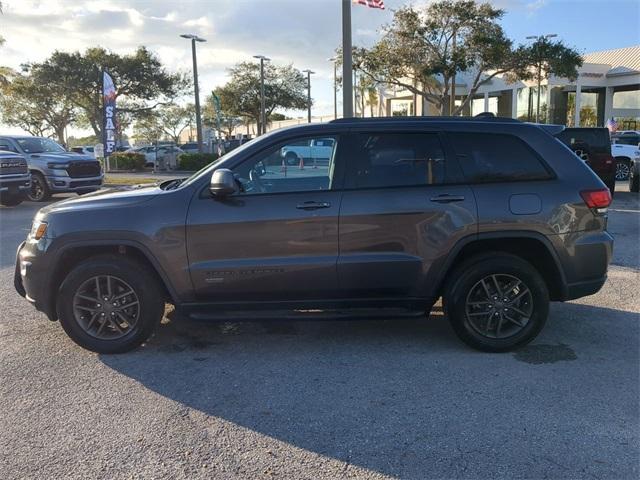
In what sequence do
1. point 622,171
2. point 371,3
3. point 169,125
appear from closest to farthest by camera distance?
point 371,3 → point 622,171 → point 169,125

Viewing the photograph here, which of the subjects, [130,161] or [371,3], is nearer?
[371,3]

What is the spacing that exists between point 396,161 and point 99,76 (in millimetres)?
45142

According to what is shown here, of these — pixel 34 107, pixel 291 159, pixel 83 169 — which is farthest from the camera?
pixel 34 107

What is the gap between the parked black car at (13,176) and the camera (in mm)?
13742

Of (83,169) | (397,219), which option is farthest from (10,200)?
(397,219)

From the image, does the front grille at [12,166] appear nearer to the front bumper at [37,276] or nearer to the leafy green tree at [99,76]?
the front bumper at [37,276]

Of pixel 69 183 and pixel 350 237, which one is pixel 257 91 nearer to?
pixel 69 183

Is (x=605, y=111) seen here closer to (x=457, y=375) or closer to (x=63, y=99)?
(x=63, y=99)

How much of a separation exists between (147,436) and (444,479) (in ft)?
5.65

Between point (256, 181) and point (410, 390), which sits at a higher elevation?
point (256, 181)

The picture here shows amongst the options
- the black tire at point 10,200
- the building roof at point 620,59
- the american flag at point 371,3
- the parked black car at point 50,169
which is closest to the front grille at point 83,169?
the parked black car at point 50,169

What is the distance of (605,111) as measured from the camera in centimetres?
4572

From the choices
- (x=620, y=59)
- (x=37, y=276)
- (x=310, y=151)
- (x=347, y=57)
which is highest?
(x=620, y=59)

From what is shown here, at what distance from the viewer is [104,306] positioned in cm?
447
